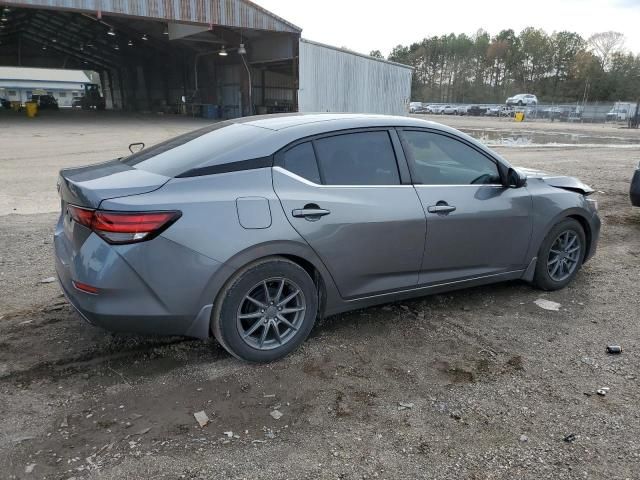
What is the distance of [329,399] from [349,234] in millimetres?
1100

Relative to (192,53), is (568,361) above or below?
A: below

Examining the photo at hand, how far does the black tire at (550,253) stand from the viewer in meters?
4.62

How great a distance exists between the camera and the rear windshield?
128 inches

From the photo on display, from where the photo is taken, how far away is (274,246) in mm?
3184

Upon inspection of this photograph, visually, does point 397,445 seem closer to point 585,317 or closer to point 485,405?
point 485,405

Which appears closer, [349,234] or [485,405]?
[485,405]

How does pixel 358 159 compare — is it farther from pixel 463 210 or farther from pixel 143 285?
pixel 143 285

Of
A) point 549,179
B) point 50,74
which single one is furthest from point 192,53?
point 50,74

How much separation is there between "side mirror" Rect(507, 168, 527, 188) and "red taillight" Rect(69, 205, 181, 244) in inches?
112

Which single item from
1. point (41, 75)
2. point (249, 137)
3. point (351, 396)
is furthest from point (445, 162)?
point (41, 75)

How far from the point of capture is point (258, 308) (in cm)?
331

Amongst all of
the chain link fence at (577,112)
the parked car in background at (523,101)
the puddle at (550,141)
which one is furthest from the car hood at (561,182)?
the parked car in background at (523,101)

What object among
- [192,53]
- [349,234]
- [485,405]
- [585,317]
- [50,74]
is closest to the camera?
[485,405]

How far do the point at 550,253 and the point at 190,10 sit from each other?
73.3ft
